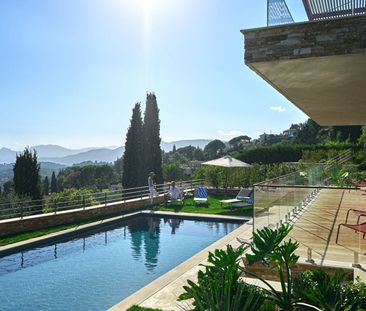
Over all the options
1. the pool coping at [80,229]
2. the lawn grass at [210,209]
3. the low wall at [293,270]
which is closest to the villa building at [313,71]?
the low wall at [293,270]

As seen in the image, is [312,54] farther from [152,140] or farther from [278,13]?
[152,140]

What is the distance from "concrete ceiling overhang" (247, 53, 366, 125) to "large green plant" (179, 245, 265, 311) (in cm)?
282

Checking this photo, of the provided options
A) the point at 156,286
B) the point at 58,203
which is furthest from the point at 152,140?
the point at 156,286

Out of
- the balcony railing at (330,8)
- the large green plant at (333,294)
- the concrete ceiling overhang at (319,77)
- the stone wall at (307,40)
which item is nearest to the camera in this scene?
the large green plant at (333,294)

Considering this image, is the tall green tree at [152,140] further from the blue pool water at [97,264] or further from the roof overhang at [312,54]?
the roof overhang at [312,54]

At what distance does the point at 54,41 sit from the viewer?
16.8 m

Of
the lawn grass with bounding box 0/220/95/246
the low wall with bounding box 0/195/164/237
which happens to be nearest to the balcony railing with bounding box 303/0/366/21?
the lawn grass with bounding box 0/220/95/246

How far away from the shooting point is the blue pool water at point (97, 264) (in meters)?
7.43

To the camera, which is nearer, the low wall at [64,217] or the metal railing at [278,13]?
the metal railing at [278,13]

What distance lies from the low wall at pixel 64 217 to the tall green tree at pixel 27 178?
10223mm

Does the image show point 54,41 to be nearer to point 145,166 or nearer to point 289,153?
point 145,166

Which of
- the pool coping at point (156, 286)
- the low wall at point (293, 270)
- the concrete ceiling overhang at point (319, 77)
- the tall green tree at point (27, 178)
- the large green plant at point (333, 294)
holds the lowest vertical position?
the pool coping at point (156, 286)

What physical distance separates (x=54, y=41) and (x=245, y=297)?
1607 cm

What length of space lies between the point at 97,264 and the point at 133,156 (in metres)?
23.8
